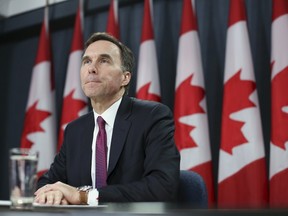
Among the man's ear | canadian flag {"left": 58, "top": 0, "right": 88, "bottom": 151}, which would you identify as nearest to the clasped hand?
the man's ear

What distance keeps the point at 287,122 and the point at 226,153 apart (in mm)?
447

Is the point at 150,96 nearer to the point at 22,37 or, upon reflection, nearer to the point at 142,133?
the point at 142,133

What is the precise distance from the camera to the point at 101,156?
6.34ft

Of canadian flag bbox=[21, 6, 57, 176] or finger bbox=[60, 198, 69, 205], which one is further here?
canadian flag bbox=[21, 6, 57, 176]

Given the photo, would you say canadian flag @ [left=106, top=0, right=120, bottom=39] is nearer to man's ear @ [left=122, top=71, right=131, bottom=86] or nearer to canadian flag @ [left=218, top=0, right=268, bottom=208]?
canadian flag @ [left=218, top=0, right=268, bottom=208]

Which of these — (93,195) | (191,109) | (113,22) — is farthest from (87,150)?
(113,22)

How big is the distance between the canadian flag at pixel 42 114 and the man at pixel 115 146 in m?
1.63

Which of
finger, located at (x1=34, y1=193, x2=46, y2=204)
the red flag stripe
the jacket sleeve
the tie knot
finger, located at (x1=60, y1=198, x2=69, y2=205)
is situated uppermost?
the red flag stripe

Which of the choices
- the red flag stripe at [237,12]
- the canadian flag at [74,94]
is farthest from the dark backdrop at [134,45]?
the canadian flag at [74,94]

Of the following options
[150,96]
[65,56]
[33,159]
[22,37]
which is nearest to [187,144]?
[150,96]

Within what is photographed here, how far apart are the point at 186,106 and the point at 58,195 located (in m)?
1.78

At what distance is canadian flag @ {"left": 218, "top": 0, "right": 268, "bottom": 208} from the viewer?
9.26 ft

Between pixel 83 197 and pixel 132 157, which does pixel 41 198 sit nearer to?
pixel 83 197

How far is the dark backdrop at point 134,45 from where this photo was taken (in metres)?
3.27
